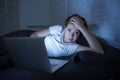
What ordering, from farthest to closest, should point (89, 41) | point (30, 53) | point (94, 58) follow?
1. point (89, 41)
2. point (94, 58)
3. point (30, 53)

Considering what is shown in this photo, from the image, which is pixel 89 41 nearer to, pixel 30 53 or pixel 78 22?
pixel 78 22

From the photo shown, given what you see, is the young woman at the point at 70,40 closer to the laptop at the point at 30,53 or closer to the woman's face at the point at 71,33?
the woman's face at the point at 71,33

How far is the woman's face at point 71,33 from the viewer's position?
160cm

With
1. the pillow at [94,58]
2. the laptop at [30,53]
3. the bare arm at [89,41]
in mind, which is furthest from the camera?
the bare arm at [89,41]

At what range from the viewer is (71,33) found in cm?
160

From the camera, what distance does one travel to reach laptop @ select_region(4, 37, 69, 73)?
92cm

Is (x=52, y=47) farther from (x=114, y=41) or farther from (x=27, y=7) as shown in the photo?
(x=27, y=7)

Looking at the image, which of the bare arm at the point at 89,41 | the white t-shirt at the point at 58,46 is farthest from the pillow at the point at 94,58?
the white t-shirt at the point at 58,46

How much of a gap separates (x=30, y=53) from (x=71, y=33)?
0.68 m

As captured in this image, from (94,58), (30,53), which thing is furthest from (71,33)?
(30,53)

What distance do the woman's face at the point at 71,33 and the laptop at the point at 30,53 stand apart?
1.85ft

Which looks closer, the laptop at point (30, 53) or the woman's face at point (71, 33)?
the laptop at point (30, 53)

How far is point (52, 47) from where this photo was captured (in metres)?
1.63

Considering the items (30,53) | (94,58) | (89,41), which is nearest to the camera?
(30,53)
